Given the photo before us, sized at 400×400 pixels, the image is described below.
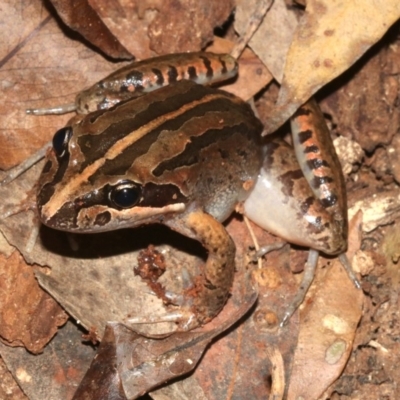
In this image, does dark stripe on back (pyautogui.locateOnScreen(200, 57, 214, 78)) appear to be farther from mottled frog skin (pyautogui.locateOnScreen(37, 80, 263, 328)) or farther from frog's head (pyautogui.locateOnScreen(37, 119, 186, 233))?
frog's head (pyautogui.locateOnScreen(37, 119, 186, 233))

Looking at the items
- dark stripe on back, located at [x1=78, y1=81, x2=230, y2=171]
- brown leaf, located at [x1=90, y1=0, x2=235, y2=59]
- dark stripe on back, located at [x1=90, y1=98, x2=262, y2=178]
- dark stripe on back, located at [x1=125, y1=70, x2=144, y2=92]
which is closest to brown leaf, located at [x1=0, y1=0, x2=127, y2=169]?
dark stripe on back, located at [x1=125, y1=70, x2=144, y2=92]

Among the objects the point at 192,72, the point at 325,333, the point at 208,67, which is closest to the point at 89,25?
the point at 192,72

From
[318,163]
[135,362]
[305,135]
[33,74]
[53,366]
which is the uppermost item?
[305,135]

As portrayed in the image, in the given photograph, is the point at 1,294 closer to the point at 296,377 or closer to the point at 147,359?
Result: the point at 147,359

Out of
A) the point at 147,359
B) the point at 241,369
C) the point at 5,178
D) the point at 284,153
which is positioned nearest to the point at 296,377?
the point at 241,369

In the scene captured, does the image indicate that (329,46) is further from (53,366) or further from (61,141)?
(53,366)

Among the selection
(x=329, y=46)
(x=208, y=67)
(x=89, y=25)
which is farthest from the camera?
(x=208, y=67)

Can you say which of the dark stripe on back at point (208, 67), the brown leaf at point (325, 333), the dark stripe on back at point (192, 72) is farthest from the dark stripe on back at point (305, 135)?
the brown leaf at point (325, 333)
